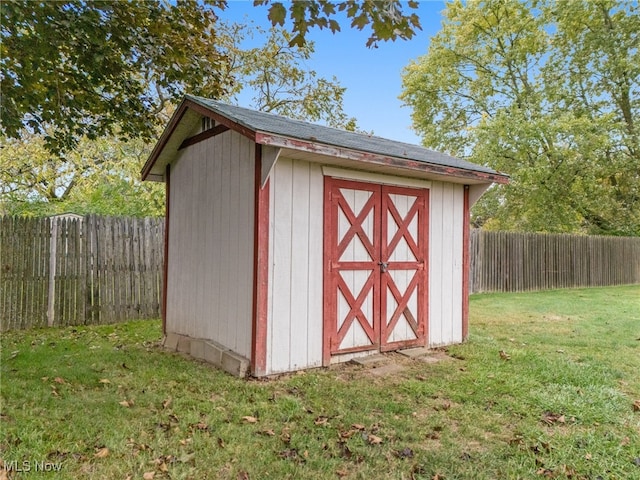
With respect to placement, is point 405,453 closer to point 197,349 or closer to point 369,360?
point 369,360

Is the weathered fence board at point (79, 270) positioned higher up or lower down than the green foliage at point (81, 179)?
lower down

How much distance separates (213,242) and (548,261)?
11.1 metres

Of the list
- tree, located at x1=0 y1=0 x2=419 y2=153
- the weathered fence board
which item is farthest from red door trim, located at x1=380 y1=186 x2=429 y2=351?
the weathered fence board

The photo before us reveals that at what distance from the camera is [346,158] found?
4297 millimetres

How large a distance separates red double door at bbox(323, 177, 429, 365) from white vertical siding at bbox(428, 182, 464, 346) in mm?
171

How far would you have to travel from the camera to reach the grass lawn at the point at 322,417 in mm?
2545

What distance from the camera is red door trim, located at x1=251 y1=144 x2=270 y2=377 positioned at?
4.12m

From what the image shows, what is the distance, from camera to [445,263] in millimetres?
5723

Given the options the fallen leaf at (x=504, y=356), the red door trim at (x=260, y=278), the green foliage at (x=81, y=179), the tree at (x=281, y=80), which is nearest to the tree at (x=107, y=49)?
the red door trim at (x=260, y=278)

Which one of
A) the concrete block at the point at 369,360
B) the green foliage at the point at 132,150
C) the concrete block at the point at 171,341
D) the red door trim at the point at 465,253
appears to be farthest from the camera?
the green foliage at the point at 132,150

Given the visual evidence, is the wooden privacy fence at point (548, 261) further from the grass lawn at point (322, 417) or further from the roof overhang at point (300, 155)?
the grass lawn at point (322, 417)

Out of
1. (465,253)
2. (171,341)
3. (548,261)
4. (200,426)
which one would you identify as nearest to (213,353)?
(171,341)

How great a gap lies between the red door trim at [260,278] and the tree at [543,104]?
45.8ft

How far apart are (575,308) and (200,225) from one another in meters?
7.86
